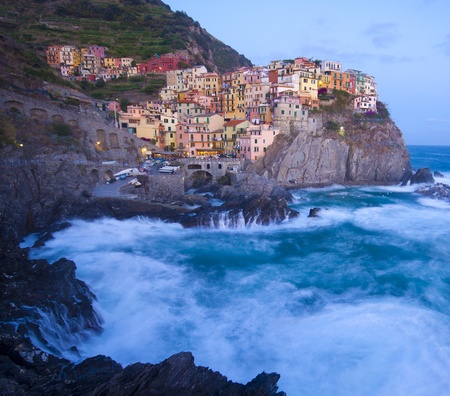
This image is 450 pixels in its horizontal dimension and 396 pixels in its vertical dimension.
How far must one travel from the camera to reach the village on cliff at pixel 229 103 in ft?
160

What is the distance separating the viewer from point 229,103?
5834 centimetres

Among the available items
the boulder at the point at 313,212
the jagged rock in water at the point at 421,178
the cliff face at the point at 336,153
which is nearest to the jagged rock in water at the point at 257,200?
the boulder at the point at 313,212

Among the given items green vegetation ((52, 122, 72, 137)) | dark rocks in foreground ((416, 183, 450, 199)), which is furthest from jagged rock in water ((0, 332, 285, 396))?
dark rocks in foreground ((416, 183, 450, 199))

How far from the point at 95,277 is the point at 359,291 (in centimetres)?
1482

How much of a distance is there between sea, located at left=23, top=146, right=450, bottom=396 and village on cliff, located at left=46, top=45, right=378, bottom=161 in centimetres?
2059

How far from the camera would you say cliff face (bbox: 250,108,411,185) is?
46.3 meters

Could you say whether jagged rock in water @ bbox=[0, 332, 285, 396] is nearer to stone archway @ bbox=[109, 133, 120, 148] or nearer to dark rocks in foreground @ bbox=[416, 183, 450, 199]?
stone archway @ bbox=[109, 133, 120, 148]

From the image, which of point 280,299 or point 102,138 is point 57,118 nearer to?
point 102,138

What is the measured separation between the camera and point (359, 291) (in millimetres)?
19531

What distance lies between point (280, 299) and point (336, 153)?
3520cm

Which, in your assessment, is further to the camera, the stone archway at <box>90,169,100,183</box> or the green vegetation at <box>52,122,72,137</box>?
the green vegetation at <box>52,122,72,137</box>

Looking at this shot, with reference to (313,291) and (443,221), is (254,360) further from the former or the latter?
(443,221)

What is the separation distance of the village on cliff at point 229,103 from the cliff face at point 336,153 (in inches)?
56.1

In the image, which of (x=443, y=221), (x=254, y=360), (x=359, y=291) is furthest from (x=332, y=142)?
(x=254, y=360)
